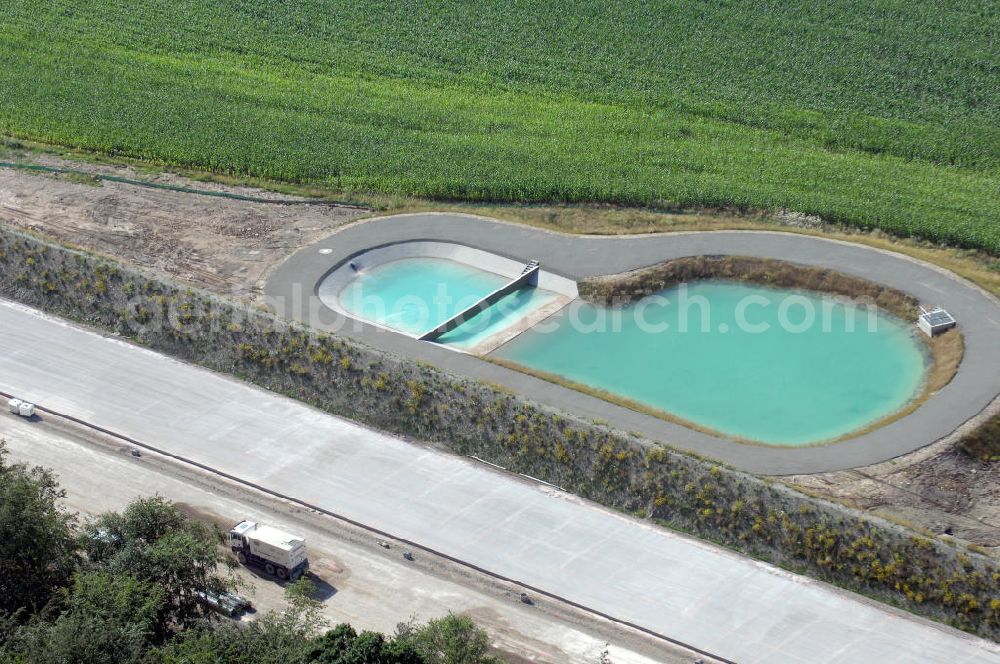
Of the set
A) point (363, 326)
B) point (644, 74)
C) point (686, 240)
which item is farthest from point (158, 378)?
point (644, 74)

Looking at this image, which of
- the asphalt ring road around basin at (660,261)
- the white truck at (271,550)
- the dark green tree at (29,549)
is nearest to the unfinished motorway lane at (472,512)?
the white truck at (271,550)

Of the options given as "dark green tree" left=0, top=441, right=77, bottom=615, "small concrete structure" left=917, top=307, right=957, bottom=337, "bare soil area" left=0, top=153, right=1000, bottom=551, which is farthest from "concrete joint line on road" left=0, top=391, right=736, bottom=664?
"small concrete structure" left=917, top=307, right=957, bottom=337

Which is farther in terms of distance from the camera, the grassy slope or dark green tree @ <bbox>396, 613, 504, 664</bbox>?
the grassy slope

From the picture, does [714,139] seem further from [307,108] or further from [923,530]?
[923,530]

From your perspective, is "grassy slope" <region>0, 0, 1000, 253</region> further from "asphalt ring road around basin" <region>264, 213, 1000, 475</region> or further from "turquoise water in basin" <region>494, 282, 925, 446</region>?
"turquoise water in basin" <region>494, 282, 925, 446</region>

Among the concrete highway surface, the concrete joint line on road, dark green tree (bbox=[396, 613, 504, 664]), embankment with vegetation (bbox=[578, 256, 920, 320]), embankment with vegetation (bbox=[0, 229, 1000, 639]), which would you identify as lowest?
the concrete highway surface

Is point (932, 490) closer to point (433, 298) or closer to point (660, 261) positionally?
point (660, 261)
